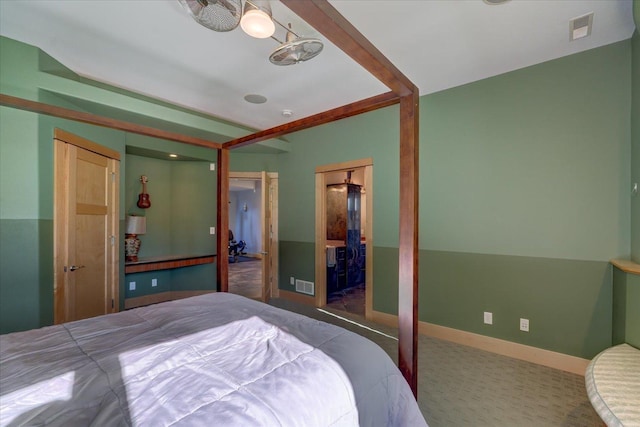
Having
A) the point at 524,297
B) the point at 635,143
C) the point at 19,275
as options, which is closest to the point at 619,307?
the point at 524,297

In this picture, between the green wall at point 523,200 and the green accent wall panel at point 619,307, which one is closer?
the green accent wall panel at point 619,307

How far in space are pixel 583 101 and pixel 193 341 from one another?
3364 mm

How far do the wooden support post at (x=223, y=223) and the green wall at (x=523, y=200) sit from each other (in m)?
1.90

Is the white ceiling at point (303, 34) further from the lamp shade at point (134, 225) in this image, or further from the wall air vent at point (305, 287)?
the wall air vent at point (305, 287)

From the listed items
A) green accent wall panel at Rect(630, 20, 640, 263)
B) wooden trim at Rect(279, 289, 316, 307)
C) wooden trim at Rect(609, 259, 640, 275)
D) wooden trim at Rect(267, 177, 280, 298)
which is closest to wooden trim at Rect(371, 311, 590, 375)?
wooden trim at Rect(609, 259, 640, 275)

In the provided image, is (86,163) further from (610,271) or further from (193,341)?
(610,271)

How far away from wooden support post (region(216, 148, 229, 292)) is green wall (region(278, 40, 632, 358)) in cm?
190

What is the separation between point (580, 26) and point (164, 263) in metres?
4.95

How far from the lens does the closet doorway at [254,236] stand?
4410 mm

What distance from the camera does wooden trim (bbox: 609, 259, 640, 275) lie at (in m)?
1.88

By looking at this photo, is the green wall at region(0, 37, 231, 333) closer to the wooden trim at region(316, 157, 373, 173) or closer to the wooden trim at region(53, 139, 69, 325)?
the wooden trim at region(53, 139, 69, 325)

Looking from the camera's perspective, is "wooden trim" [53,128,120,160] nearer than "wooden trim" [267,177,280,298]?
Yes

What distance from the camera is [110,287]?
3.41 metres

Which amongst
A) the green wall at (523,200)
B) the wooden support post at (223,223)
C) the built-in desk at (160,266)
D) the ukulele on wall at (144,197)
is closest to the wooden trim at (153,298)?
the built-in desk at (160,266)
